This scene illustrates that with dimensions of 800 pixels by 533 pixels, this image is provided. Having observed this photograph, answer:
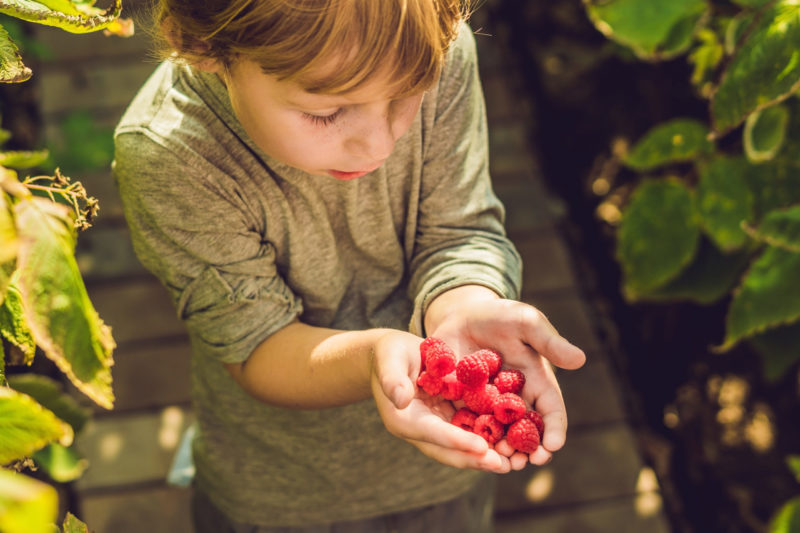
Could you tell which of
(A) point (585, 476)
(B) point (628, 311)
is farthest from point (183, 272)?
(B) point (628, 311)

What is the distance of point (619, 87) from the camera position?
315cm

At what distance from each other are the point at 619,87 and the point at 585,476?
170cm

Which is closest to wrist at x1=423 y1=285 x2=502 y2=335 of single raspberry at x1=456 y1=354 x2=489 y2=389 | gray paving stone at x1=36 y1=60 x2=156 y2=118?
single raspberry at x1=456 y1=354 x2=489 y2=389

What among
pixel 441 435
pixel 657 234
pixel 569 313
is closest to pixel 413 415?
pixel 441 435

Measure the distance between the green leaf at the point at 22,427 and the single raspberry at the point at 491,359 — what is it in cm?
60

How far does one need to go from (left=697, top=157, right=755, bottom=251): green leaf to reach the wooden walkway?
0.70 m

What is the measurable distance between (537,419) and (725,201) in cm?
120

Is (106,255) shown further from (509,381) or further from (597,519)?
(509,381)

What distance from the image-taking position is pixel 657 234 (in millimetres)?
2117

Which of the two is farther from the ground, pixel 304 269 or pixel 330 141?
pixel 330 141

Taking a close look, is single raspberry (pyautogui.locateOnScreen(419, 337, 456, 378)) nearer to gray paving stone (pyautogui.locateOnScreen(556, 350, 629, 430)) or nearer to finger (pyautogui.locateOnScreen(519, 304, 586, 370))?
finger (pyautogui.locateOnScreen(519, 304, 586, 370))

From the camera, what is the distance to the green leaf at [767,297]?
5.52 feet

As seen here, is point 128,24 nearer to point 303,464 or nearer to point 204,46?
point 204,46

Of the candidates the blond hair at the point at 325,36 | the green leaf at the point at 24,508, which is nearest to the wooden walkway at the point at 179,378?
the blond hair at the point at 325,36
